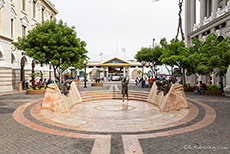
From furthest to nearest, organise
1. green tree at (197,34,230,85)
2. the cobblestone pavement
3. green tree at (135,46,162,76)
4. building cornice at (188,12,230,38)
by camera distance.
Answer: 1. green tree at (135,46,162,76)
2. building cornice at (188,12,230,38)
3. green tree at (197,34,230,85)
4. the cobblestone pavement

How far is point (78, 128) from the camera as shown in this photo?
6109mm

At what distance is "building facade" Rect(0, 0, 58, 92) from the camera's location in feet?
57.5

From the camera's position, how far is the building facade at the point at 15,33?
17531mm

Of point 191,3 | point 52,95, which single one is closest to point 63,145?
point 52,95

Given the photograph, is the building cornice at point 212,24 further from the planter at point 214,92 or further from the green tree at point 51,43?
the green tree at point 51,43

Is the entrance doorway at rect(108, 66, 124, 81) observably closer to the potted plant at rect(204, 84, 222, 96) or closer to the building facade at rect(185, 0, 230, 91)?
the building facade at rect(185, 0, 230, 91)

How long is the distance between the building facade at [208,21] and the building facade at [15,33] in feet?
77.4

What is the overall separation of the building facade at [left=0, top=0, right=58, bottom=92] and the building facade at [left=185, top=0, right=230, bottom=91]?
23.6 metres

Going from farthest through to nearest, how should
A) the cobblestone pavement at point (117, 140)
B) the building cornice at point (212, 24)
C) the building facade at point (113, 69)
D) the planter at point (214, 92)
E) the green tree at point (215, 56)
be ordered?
the building facade at point (113, 69)
the building cornice at point (212, 24)
the planter at point (214, 92)
the green tree at point (215, 56)
the cobblestone pavement at point (117, 140)

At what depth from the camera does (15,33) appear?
21.0 m

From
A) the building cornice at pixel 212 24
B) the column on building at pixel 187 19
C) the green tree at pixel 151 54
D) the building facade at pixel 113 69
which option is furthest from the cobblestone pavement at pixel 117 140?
the building facade at pixel 113 69

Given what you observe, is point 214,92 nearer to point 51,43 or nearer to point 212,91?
point 212,91

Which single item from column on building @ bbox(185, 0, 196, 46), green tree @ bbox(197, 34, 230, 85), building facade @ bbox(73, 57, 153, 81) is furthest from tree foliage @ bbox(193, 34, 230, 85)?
building facade @ bbox(73, 57, 153, 81)

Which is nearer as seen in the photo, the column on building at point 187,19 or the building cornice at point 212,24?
the building cornice at point 212,24
